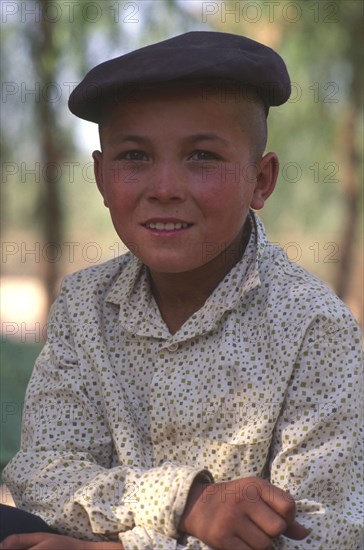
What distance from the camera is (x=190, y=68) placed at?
205 cm

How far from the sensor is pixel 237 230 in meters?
2.22

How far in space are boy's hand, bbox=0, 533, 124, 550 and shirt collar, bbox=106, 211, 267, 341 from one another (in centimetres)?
53

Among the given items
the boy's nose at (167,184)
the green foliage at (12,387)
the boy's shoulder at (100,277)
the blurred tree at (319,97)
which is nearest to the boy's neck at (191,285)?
the boy's shoulder at (100,277)

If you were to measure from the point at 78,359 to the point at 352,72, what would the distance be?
20.4ft

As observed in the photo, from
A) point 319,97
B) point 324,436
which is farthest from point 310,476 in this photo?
point 319,97

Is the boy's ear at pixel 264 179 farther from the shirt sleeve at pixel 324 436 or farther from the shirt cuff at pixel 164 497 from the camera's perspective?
the shirt cuff at pixel 164 497

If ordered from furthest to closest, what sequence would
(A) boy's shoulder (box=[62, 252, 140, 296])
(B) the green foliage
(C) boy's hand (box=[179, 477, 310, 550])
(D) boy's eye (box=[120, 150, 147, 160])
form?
(B) the green foliage
(A) boy's shoulder (box=[62, 252, 140, 296])
(D) boy's eye (box=[120, 150, 147, 160])
(C) boy's hand (box=[179, 477, 310, 550])

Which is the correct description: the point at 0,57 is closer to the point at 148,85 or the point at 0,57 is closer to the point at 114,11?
the point at 114,11

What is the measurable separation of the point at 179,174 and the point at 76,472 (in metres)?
0.70

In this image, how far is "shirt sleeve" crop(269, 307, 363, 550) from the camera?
194 cm

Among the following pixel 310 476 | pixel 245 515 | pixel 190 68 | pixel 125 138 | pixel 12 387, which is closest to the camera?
pixel 245 515

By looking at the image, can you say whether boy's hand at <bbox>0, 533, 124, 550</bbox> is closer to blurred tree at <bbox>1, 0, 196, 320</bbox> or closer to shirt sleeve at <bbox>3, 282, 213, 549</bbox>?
shirt sleeve at <bbox>3, 282, 213, 549</bbox>

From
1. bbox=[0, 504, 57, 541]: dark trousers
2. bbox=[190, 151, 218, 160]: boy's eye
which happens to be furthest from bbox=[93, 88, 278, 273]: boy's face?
bbox=[0, 504, 57, 541]: dark trousers

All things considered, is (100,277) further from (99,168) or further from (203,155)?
(203,155)
